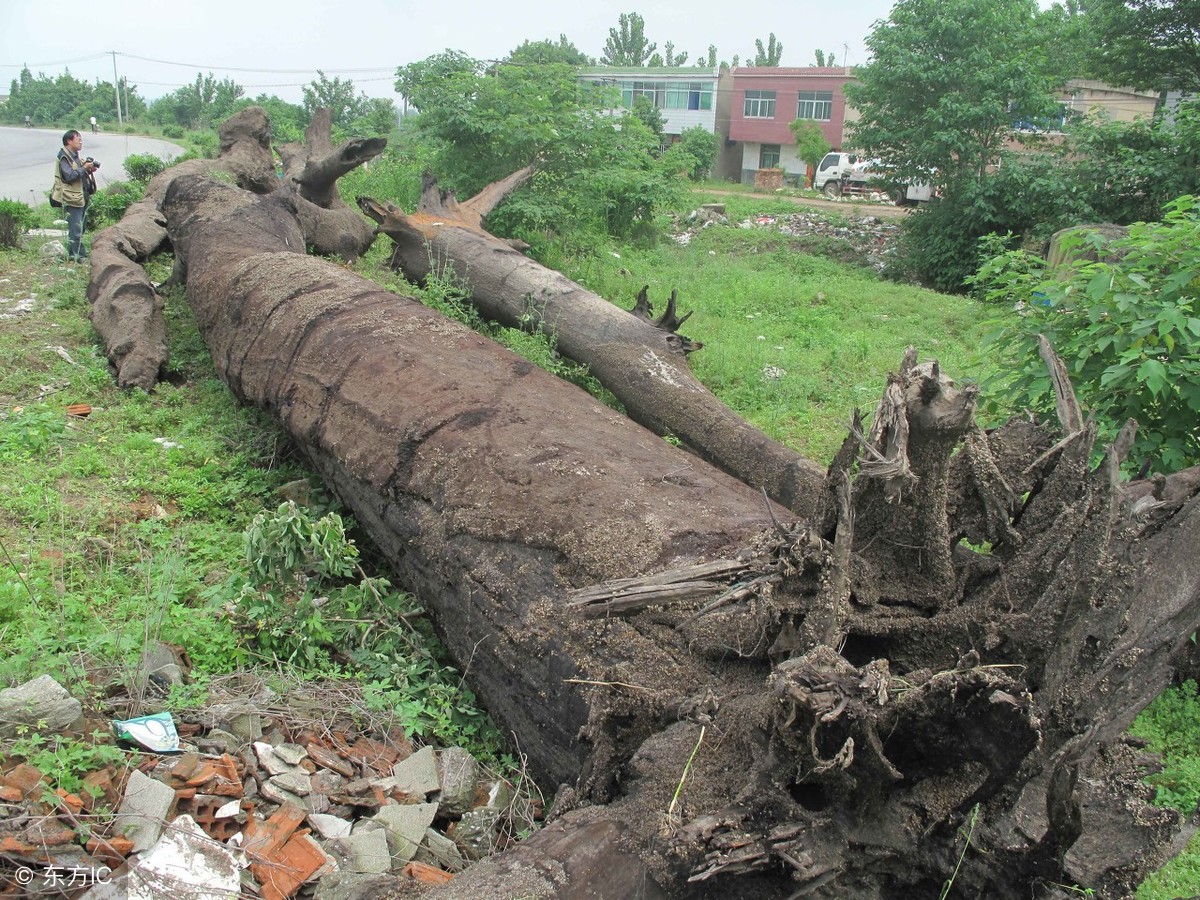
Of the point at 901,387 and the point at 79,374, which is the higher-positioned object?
the point at 901,387

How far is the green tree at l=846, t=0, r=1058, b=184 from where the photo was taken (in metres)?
13.4

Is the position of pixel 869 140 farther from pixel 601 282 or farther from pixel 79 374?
pixel 79 374

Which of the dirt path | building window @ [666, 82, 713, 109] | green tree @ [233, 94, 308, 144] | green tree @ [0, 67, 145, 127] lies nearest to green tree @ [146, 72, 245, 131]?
green tree @ [0, 67, 145, 127]

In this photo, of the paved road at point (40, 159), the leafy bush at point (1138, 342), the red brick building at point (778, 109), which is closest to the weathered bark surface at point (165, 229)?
the paved road at point (40, 159)

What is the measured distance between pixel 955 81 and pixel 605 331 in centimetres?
1060

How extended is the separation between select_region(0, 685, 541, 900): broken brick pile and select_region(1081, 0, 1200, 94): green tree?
16.4 m

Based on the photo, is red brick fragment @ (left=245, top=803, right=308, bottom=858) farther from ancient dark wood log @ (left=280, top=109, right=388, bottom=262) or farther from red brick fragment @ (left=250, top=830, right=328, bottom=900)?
ancient dark wood log @ (left=280, top=109, right=388, bottom=262)

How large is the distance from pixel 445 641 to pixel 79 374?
12.2ft

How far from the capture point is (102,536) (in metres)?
3.73

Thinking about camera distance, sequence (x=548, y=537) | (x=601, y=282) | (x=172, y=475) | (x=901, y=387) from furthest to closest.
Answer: (x=601, y=282) < (x=172, y=475) < (x=548, y=537) < (x=901, y=387)

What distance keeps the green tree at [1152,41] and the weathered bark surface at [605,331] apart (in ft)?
39.2

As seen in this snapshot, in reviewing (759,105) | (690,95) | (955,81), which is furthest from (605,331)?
(690,95)

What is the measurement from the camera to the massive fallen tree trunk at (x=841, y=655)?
180 cm

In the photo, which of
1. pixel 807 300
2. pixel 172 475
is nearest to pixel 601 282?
pixel 807 300
